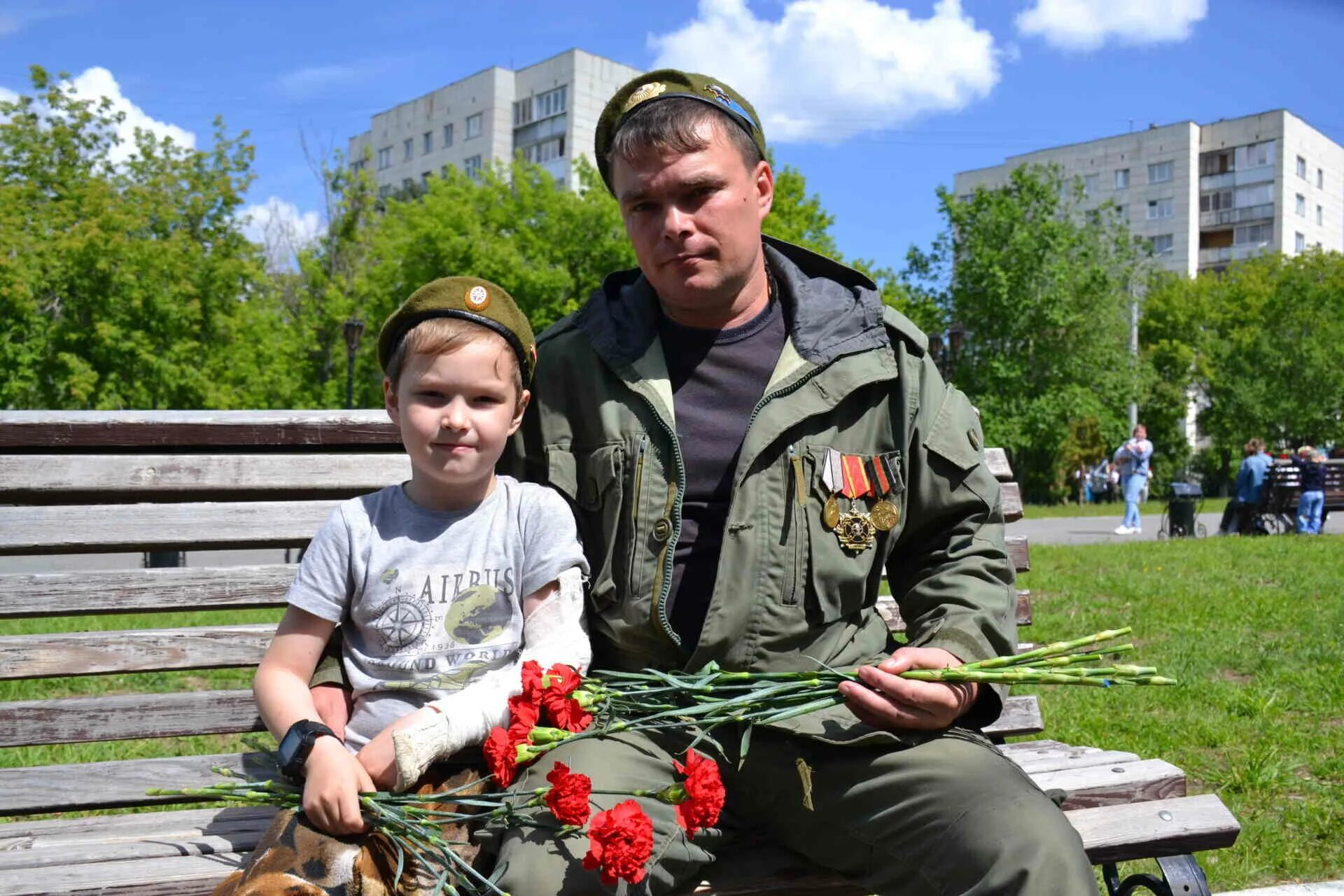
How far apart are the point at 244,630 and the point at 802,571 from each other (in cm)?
157

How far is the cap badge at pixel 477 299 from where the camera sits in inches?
107

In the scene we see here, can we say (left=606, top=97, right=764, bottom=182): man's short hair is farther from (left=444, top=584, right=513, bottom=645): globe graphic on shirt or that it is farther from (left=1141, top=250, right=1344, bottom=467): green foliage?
(left=1141, top=250, right=1344, bottom=467): green foliage

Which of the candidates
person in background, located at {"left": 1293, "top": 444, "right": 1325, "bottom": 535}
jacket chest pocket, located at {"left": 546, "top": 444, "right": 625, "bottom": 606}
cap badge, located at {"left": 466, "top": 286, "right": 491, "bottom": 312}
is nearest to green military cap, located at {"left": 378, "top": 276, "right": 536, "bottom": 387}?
cap badge, located at {"left": 466, "top": 286, "right": 491, "bottom": 312}

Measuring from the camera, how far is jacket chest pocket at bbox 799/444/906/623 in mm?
2826

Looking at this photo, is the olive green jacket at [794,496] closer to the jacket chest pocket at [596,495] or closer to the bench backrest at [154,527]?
the jacket chest pocket at [596,495]

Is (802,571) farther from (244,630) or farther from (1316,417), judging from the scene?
(1316,417)

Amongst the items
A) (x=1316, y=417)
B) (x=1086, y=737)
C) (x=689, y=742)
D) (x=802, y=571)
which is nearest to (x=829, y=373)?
(x=802, y=571)

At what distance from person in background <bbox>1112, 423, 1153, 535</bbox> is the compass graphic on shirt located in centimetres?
2091

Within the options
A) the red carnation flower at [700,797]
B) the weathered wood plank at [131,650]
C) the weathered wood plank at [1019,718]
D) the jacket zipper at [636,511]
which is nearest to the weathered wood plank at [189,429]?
the weathered wood plank at [131,650]

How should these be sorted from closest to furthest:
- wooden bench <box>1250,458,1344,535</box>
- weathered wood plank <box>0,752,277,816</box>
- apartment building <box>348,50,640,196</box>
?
weathered wood plank <box>0,752,277,816</box>
wooden bench <box>1250,458,1344,535</box>
apartment building <box>348,50,640,196</box>

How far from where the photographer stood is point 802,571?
281 centimetres

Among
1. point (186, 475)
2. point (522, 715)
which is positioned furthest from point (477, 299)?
point (186, 475)

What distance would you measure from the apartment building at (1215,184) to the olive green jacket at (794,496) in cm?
7601

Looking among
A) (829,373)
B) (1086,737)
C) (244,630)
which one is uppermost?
(829,373)
